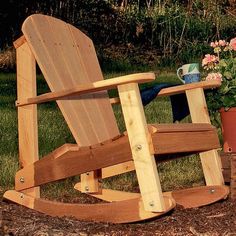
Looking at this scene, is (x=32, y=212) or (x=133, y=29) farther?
(x=133, y=29)

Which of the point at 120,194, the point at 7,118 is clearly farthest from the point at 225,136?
the point at 7,118

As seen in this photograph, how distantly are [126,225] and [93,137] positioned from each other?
676mm

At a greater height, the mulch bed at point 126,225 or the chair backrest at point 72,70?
the chair backrest at point 72,70

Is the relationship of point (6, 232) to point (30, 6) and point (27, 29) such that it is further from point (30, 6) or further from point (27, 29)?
point (30, 6)

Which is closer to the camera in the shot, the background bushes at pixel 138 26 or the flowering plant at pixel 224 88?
the flowering plant at pixel 224 88

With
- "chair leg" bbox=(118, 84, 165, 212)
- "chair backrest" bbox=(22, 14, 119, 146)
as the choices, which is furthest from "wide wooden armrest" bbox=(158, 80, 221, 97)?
"chair leg" bbox=(118, 84, 165, 212)

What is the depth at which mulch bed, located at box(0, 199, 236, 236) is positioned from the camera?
3519mm

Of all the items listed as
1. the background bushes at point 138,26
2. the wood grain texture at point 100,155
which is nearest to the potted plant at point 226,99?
the wood grain texture at point 100,155

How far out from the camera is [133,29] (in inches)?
486

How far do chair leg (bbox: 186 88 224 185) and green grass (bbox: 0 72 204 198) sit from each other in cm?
58

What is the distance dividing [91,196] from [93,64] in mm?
744

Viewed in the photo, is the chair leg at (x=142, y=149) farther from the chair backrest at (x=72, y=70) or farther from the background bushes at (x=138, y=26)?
the background bushes at (x=138, y=26)

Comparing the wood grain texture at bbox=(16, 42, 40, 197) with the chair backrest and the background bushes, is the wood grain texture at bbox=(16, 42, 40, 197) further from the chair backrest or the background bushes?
the background bushes

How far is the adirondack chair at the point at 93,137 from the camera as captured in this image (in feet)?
11.7
